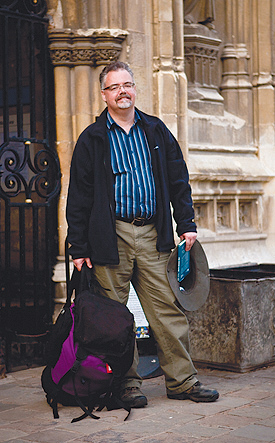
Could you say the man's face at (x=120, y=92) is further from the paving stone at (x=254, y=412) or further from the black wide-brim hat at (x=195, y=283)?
the paving stone at (x=254, y=412)

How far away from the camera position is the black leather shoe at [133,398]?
4.51m

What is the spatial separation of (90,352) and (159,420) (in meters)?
0.53

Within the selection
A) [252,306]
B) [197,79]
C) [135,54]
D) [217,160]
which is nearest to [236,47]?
[197,79]

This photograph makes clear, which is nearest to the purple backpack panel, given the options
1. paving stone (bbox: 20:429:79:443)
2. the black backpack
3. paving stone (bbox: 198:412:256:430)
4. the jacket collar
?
the black backpack

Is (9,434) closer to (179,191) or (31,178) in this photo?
(179,191)

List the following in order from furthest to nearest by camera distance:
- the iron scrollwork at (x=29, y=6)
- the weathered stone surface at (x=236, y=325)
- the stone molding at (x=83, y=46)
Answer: the stone molding at (x=83, y=46), the iron scrollwork at (x=29, y=6), the weathered stone surface at (x=236, y=325)

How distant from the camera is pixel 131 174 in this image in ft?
15.1

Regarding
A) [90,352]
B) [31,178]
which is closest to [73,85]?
[31,178]

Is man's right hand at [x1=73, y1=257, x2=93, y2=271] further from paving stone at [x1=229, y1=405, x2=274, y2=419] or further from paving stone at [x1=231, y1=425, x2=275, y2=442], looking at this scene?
paving stone at [x1=231, y1=425, x2=275, y2=442]

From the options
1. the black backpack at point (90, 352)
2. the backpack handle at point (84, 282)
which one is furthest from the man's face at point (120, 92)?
the black backpack at point (90, 352)

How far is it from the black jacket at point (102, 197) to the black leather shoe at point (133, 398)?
2.47ft

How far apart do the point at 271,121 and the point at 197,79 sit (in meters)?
0.95

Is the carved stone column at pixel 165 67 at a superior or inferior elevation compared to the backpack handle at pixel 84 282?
superior

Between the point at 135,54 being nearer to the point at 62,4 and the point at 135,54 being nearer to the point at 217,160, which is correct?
the point at 62,4
